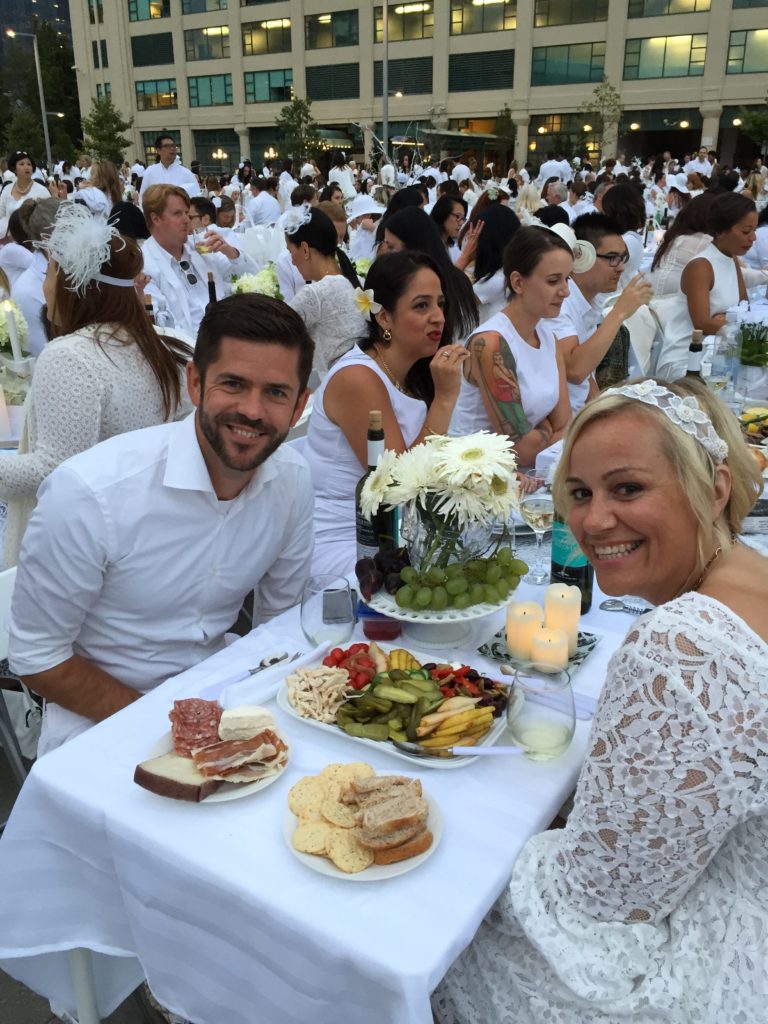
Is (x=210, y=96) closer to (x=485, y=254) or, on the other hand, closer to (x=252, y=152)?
(x=252, y=152)

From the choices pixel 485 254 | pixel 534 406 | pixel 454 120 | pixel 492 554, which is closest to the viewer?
pixel 492 554

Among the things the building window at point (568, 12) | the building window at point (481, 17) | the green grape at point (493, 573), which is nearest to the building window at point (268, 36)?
the building window at point (481, 17)

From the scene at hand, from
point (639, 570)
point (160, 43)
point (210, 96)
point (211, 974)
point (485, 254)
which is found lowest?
point (211, 974)

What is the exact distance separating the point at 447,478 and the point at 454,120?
4291cm

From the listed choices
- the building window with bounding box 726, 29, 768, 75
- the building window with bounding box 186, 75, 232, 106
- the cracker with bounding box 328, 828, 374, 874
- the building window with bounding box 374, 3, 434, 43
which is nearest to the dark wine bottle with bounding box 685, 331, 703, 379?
the cracker with bounding box 328, 828, 374, 874

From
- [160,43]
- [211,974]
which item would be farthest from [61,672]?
[160,43]

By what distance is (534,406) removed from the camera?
138 inches

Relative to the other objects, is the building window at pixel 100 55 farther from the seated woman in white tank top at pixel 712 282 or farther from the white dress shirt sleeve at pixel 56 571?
the white dress shirt sleeve at pixel 56 571

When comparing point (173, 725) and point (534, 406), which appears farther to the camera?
point (534, 406)

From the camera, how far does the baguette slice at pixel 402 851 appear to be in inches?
46.4

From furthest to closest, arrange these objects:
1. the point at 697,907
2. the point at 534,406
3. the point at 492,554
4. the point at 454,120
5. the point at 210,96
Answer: the point at 210,96, the point at 454,120, the point at 534,406, the point at 492,554, the point at 697,907

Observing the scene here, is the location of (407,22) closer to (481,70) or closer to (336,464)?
(481,70)

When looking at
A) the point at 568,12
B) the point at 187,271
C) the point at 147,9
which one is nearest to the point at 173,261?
the point at 187,271

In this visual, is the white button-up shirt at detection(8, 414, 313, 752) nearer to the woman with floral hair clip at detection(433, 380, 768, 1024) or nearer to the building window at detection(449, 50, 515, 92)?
the woman with floral hair clip at detection(433, 380, 768, 1024)
